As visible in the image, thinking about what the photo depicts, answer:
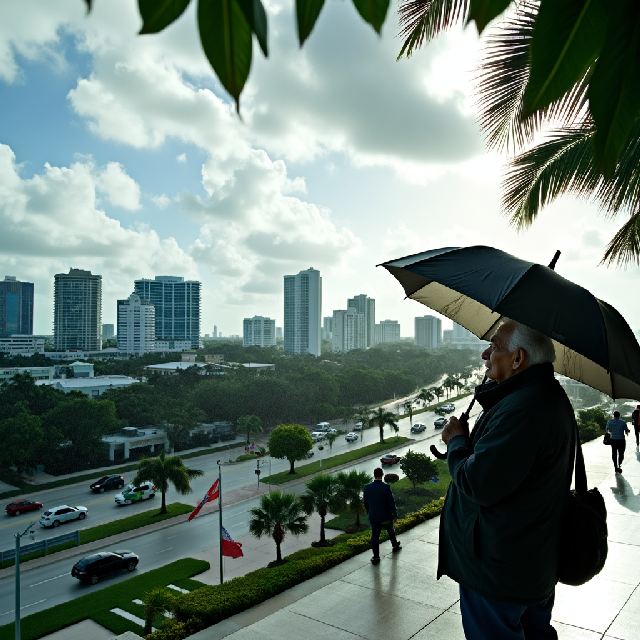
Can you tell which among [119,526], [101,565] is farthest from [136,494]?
[101,565]

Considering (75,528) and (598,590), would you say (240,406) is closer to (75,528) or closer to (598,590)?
(75,528)

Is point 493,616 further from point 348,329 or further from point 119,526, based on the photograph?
point 348,329

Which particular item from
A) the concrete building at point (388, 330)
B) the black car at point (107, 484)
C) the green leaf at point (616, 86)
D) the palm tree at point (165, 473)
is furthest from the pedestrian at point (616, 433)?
the concrete building at point (388, 330)

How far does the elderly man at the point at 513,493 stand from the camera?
120 cm

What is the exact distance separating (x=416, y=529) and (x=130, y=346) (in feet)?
198

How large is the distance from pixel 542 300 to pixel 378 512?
2.78m

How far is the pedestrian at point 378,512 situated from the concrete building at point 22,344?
170 ft

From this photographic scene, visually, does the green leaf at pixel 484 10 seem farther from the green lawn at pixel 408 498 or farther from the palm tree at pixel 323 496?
the green lawn at pixel 408 498

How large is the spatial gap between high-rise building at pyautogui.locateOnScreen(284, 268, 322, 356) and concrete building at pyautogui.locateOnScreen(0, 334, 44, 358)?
31.1 meters

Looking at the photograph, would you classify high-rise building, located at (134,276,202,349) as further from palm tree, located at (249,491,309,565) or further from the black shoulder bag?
the black shoulder bag

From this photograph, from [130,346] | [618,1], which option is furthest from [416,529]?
[130,346]

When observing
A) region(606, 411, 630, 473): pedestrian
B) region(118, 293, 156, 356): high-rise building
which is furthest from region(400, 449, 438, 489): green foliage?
region(118, 293, 156, 356): high-rise building

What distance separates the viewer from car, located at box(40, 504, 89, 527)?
18.4 metres

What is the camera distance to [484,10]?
37 cm
